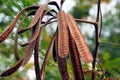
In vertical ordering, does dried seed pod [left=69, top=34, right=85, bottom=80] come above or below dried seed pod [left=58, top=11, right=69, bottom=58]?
below

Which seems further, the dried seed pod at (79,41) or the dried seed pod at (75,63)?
the dried seed pod at (75,63)

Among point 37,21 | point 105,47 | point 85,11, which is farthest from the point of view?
point 85,11

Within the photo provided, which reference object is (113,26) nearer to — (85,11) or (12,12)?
(85,11)

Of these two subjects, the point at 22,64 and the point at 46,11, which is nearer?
the point at 22,64

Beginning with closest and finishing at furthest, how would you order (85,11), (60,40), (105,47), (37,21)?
(60,40) → (37,21) → (105,47) → (85,11)

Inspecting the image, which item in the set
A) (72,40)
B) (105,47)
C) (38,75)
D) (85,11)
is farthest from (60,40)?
(85,11)

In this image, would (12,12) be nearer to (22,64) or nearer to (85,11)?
(22,64)

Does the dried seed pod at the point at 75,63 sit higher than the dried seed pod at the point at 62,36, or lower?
lower

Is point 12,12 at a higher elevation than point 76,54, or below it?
higher

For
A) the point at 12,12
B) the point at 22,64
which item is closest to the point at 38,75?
the point at 22,64

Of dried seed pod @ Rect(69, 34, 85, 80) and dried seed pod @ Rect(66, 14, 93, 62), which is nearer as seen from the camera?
dried seed pod @ Rect(66, 14, 93, 62)
